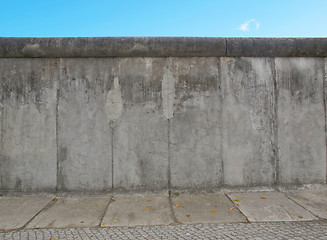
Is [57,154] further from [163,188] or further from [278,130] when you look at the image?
[278,130]

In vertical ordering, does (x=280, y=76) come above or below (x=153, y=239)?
above

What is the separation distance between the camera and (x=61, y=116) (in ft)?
13.1

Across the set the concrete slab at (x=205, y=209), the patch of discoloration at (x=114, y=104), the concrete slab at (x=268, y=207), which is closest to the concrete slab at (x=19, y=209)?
the patch of discoloration at (x=114, y=104)

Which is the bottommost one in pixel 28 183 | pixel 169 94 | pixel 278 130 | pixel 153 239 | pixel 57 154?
pixel 153 239

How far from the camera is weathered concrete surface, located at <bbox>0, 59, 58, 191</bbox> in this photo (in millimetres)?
3932

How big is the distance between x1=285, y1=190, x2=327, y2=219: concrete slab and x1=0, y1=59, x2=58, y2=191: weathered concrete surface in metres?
4.48

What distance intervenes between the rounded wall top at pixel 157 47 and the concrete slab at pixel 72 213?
276cm

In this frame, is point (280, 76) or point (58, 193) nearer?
point (58, 193)

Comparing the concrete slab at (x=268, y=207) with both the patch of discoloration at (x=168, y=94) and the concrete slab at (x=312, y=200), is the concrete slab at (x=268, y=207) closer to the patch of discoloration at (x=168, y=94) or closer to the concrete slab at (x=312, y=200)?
the concrete slab at (x=312, y=200)

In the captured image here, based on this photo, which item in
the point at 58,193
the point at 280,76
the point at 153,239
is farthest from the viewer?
the point at 280,76

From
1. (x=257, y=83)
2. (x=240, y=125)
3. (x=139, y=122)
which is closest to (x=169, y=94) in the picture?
(x=139, y=122)

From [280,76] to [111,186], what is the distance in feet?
13.3

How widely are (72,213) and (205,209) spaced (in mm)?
2105

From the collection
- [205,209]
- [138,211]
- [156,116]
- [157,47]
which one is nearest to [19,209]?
[138,211]
